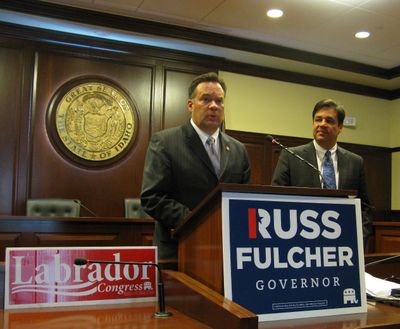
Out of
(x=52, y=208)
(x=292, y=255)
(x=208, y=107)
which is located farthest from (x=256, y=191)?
(x=52, y=208)

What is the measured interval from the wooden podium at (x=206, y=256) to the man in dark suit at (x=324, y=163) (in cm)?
124

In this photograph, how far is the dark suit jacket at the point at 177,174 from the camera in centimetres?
173

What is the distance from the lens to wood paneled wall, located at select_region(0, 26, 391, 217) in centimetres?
457

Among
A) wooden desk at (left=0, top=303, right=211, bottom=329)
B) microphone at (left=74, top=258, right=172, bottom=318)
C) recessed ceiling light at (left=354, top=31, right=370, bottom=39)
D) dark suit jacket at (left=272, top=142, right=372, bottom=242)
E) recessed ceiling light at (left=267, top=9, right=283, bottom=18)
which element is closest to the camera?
wooden desk at (left=0, top=303, right=211, bottom=329)

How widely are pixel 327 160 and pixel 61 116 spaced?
317 centimetres

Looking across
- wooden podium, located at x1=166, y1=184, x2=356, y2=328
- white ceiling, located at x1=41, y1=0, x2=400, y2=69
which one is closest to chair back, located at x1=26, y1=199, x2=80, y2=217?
white ceiling, located at x1=41, y1=0, x2=400, y2=69

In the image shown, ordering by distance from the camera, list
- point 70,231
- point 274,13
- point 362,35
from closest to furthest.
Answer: point 70,231, point 274,13, point 362,35

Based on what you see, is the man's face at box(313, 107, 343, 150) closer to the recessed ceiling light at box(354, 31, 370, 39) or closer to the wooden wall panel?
the recessed ceiling light at box(354, 31, 370, 39)

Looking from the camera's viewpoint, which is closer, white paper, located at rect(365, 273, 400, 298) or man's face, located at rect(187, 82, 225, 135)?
white paper, located at rect(365, 273, 400, 298)

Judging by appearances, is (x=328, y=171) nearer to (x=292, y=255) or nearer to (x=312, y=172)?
(x=312, y=172)

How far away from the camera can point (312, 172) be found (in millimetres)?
2363

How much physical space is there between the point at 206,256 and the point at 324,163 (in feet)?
5.35

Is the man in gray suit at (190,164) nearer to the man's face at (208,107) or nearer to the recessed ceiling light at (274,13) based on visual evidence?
the man's face at (208,107)

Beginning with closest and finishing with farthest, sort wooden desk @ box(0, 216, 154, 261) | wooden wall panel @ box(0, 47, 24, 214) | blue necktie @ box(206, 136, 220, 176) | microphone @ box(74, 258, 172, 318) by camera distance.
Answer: microphone @ box(74, 258, 172, 318)
blue necktie @ box(206, 136, 220, 176)
wooden desk @ box(0, 216, 154, 261)
wooden wall panel @ box(0, 47, 24, 214)
